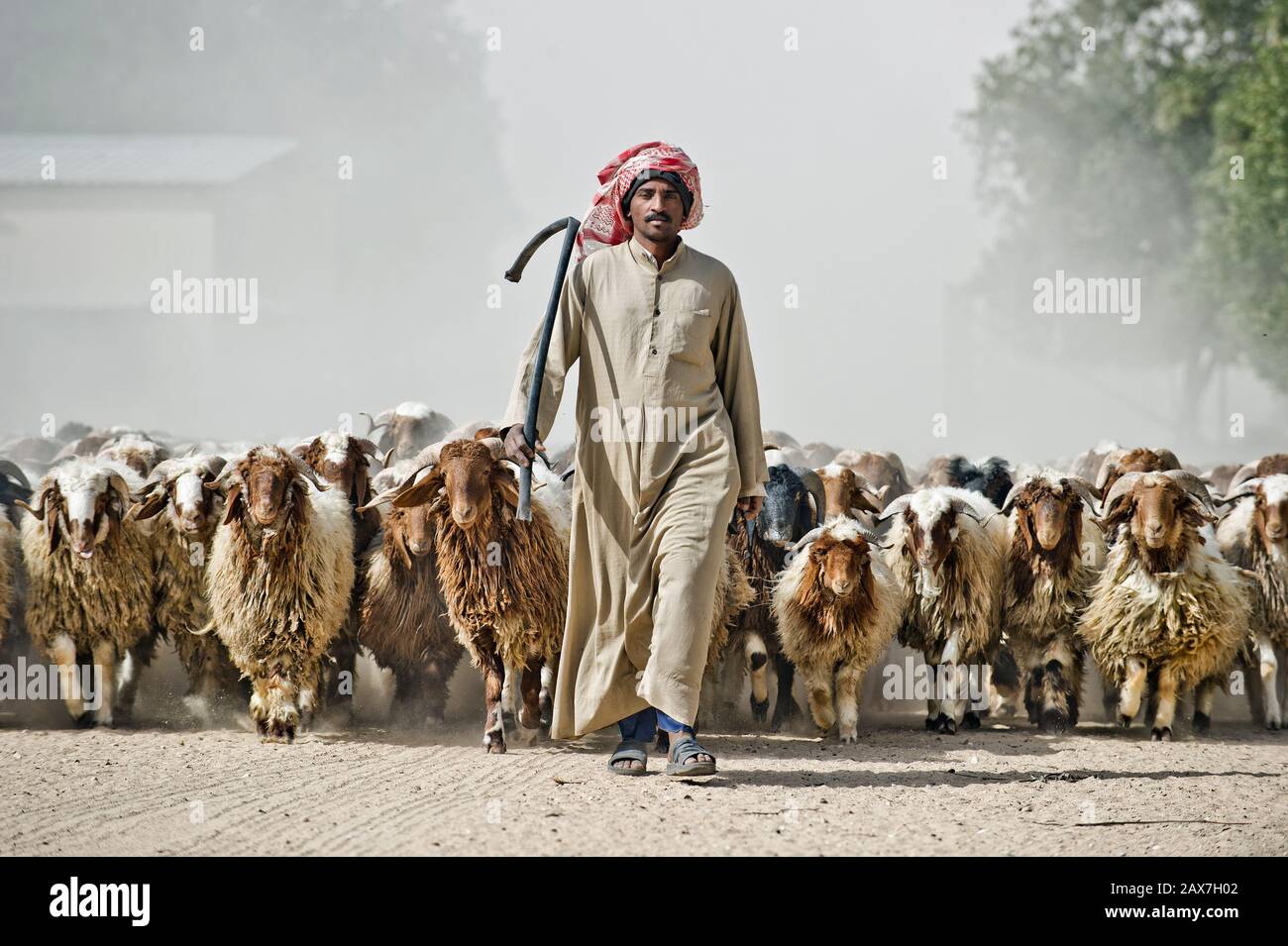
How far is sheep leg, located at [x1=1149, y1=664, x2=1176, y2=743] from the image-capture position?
8273 mm

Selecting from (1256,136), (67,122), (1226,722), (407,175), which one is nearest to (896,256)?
(407,175)

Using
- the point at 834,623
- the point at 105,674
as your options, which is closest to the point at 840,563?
the point at 834,623

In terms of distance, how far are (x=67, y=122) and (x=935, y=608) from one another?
35.4 meters

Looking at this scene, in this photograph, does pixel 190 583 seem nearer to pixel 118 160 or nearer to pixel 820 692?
pixel 820 692

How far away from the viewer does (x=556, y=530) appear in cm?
804

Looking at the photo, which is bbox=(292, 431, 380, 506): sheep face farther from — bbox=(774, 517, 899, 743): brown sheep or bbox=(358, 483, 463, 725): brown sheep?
bbox=(774, 517, 899, 743): brown sheep

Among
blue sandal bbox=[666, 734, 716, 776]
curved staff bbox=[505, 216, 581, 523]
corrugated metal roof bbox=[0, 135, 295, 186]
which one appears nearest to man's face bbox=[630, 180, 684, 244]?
curved staff bbox=[505, 216, 581, 523]

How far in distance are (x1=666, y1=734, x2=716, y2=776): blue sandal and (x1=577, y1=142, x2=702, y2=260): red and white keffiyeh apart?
7.23ft

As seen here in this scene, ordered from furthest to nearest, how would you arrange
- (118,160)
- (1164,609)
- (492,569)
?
(118,160), (1164,609), (492,569)

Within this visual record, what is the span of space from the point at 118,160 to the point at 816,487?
2797 cm

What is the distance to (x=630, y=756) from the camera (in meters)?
6.46

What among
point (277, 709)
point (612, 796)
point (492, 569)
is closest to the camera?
point (612, 796)

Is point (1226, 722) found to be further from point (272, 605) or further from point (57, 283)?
point (57, 283)

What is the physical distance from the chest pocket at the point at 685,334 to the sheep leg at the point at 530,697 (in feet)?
7.13
